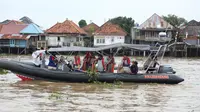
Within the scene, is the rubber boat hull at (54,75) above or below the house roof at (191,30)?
below

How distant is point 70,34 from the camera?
5425 centimetres

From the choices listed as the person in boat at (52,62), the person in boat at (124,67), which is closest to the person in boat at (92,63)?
the person in boat at (124,67)

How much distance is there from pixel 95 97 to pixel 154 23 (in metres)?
47.0

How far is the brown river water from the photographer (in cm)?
1121

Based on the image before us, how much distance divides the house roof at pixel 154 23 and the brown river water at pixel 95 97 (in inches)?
1641

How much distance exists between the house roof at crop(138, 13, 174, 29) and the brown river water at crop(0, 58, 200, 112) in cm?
4169

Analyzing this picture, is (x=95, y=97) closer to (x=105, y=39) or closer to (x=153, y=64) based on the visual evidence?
(x=153, y=64)

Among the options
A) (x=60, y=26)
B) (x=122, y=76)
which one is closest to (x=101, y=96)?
(x=122, y=76)

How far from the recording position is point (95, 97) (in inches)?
519

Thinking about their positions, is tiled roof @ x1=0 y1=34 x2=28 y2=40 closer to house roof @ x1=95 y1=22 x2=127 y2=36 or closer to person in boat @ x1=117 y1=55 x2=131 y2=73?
house roof @ x1=95 y1=22 x2=127 y2=36

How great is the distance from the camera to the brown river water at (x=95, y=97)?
11.2m

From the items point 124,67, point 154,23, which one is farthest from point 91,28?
point 124,67

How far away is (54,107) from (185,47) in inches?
1642

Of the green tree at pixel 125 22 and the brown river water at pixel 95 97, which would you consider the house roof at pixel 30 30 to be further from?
the brown river water at pixel 95 97
